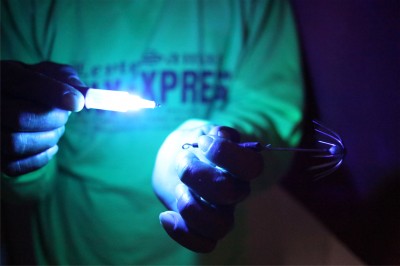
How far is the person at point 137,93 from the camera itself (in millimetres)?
767

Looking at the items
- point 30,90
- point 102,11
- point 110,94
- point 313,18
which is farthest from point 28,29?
point 313,18

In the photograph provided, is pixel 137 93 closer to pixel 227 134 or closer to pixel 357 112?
pixel 227 134

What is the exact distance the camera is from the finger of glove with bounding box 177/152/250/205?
477mm

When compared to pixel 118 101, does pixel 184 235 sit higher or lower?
lower

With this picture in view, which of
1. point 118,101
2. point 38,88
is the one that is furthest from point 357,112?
point 38,88

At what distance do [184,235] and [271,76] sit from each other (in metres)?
0.47

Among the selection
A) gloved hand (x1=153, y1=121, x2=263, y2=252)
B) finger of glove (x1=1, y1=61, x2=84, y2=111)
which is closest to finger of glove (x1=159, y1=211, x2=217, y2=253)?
gloved hand (x1=153, y1=121, x2=263, y2=252)

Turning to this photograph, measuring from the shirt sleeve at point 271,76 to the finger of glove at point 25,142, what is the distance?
388mm

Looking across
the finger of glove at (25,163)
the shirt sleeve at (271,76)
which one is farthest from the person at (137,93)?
the finger of glove at (25,163)

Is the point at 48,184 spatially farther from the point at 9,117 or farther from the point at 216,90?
the point at 216,90

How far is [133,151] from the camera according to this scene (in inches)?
32.2

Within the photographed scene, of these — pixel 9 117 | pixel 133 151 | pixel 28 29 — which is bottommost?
pixel 133 151

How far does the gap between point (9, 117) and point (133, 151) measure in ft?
1.15

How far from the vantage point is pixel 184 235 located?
0.52 meters
